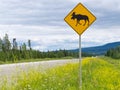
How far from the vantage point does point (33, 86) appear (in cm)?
1467

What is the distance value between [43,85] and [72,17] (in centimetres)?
236

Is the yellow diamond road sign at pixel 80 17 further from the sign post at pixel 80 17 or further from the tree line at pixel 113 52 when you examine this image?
the tree line at pixel 113 52

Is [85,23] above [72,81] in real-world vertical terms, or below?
above

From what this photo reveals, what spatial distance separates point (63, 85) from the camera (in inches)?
585

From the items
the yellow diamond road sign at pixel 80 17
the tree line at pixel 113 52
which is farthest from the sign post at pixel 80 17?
the tree line at pixel 113 52

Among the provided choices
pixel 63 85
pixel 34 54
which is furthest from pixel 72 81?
pixel 34 54

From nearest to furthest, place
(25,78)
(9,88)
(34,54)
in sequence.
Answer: (9,88) < (25,78) < (34,54)

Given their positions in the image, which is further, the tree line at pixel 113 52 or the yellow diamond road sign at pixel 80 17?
the tree line at pixel 113 52

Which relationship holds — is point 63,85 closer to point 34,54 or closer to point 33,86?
point 33,86

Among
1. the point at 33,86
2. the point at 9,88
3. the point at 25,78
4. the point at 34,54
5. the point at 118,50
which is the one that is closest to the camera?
the point at 9,88

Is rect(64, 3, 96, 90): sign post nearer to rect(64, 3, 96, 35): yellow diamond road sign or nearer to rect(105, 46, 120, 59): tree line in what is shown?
rect(64, 3, 96, 35): yellow diamond road sign

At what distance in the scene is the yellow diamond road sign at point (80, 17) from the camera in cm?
1512

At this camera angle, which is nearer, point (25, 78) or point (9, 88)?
point (9, 88)

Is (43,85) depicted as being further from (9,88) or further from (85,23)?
(85,23)
